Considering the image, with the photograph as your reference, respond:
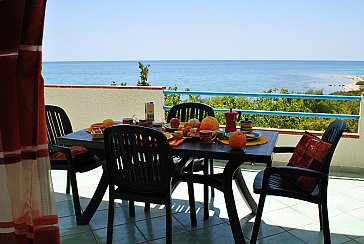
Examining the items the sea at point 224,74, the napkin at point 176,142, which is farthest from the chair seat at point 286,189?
the sea at point 224,74

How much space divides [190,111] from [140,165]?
1264 millimetres

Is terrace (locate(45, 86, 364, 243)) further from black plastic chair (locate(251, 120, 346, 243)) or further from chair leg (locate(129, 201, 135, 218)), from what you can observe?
black plastic chair (locate(251, 120, 346, 243))

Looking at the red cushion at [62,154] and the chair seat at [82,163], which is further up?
the red cushion at [62,154]

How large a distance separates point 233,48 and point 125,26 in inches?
372

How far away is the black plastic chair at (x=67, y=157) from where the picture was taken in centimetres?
286

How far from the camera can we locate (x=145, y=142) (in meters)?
2.23

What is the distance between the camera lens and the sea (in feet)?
93.9

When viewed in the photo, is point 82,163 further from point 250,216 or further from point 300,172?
point 300,172

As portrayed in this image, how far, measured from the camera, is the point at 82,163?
121 inches

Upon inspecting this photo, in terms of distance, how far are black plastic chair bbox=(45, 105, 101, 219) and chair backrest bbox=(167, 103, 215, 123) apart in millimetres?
815

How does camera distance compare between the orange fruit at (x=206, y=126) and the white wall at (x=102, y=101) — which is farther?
the white wall at (x=102, y=101)

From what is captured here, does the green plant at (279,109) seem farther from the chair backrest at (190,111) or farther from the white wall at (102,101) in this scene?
the chair backrest at (190,111)

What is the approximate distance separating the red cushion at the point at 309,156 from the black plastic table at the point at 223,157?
7.9 inches

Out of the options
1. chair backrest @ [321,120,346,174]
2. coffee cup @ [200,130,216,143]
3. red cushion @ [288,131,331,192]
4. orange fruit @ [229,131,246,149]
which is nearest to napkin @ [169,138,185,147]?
coffee cup @ [200,130,216,143]
